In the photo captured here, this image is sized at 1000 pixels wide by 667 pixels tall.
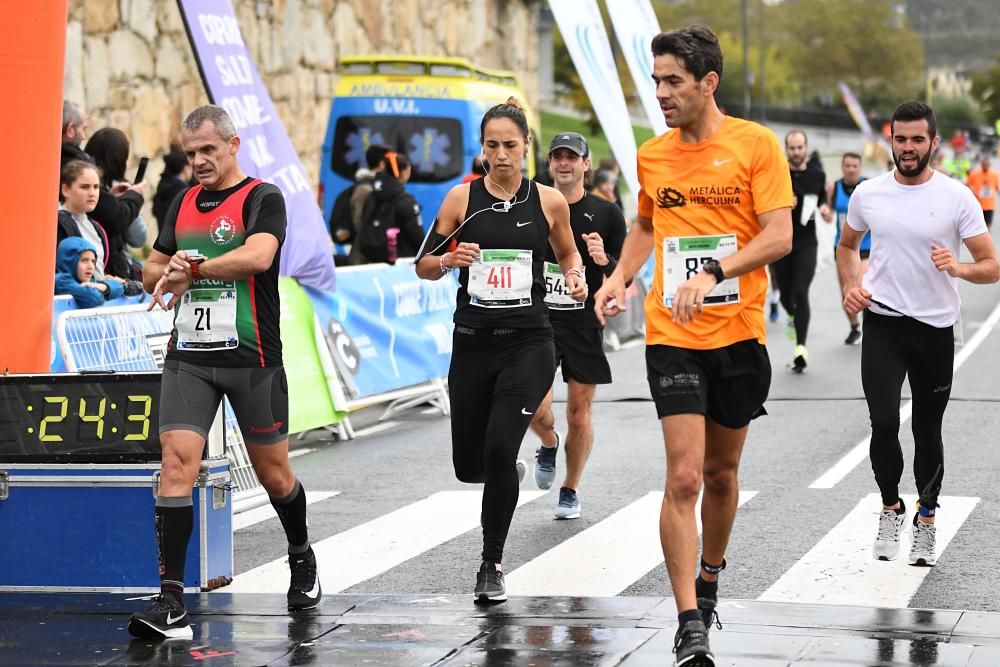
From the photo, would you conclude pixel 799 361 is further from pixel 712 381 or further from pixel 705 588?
pixel 712 381

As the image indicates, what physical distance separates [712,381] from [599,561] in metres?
2.06

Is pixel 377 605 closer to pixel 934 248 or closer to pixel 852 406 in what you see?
pixel 934 248

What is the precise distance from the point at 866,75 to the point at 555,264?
4617 inches

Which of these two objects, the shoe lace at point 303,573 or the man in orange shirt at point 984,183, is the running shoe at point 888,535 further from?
the man in orange shirt at point 984,183

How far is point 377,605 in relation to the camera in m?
6.63

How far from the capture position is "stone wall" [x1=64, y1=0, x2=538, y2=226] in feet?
60.2

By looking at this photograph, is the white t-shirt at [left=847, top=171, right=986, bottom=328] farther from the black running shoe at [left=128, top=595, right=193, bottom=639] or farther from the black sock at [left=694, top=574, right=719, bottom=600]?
the black running shoe at [left=128, top=595, right=193, bottom=639]

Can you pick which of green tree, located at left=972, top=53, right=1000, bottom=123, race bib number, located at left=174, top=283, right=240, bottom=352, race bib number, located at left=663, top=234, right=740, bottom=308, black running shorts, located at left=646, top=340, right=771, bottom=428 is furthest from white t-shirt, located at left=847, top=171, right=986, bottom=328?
green tree, located at left=972, top=53, right=1000, bottom=123

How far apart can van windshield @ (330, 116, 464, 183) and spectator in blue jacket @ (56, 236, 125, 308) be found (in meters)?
10.0

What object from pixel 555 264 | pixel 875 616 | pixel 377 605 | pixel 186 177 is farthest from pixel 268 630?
pixel 186 177

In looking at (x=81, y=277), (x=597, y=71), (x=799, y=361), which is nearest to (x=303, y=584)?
(x=81, y=277)

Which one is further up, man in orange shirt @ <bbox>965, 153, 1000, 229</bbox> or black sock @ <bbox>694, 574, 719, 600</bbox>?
man in orange shirt @ <bbox>965, 153, 1000, 229</bbox>

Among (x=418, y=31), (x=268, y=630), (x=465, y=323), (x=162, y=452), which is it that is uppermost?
(x=418, y=31)

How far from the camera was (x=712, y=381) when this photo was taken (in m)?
5.78
